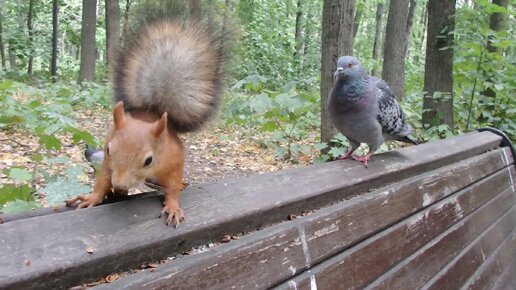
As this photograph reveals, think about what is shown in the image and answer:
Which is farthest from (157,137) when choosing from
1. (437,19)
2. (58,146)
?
(437,19)

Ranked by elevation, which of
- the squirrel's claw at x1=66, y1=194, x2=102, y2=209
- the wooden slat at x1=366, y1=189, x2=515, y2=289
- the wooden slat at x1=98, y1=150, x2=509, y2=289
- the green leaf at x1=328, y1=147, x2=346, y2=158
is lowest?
the wooden slat at x1=366, y1=189, x2=515, y2=289

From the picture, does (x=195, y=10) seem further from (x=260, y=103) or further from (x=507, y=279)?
(x=260, y=103)

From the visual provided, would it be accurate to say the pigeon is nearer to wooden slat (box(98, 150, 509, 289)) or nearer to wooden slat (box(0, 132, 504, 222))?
wooden slat (box(0, 132, 504, 222))

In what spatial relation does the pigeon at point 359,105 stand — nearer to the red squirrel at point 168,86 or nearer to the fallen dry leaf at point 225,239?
the red squirrel at point 168,86

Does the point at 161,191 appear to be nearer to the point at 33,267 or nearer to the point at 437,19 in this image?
the point at 33,267

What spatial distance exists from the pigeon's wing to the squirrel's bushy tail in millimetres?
1270

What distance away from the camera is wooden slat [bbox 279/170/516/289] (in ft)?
4.63

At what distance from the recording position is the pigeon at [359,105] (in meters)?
2.41

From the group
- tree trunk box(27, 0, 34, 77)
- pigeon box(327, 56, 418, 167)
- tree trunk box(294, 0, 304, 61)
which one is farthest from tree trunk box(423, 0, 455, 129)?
tree trunk box(27, 0, 34, 77)

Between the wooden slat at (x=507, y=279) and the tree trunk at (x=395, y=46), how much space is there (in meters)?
7.01

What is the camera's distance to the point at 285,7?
18.1m

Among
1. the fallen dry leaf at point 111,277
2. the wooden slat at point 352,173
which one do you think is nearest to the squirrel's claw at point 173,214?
the wooden slat at point 352,173

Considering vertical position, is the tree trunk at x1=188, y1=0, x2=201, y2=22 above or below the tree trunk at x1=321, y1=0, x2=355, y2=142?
below

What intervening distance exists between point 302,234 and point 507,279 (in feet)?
6.01
